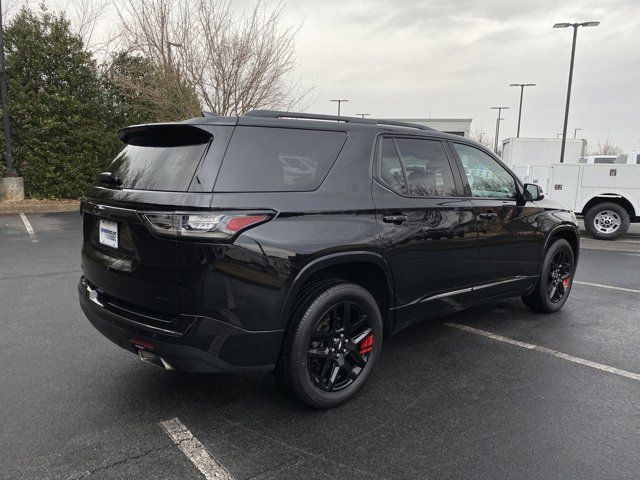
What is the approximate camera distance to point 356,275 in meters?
3.24

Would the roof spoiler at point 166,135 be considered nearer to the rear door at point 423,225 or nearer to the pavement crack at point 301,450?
the rear door at point 423,225

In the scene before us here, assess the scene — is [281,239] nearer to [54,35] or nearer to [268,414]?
[268,414]

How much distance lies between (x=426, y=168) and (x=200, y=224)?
1925mm

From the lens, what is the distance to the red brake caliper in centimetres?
318

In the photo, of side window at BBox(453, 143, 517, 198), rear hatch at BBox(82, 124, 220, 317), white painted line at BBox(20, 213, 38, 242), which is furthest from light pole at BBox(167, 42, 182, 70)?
rear hatch at BBox(82, 124, 220, 317)

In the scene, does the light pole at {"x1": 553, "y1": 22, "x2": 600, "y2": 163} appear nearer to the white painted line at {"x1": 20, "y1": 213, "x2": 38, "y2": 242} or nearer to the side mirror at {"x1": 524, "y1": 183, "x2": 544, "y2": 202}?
the side mirror at {"x1": 524, "y1": 183, "x2": 544, "y2": 202}

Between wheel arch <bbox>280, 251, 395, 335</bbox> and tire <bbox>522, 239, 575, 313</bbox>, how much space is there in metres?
2.32

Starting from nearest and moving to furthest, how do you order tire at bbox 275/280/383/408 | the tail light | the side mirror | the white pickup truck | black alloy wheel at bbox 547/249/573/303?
the tail light → tire at bbox 275/280/383/408 → the side mirror → black alloy wheel at bbox 547/249/573/303 → the white pickup truck

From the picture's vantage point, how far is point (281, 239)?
2623 mm

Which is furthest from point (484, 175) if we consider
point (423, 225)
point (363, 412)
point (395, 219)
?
point (363, 412)

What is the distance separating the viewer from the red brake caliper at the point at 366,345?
3.18m

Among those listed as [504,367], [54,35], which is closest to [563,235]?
[504,367]

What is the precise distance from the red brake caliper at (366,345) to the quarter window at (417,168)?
1.04 m

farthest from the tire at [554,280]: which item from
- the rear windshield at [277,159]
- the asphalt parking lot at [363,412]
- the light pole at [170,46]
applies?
the light pole at [170,46]
